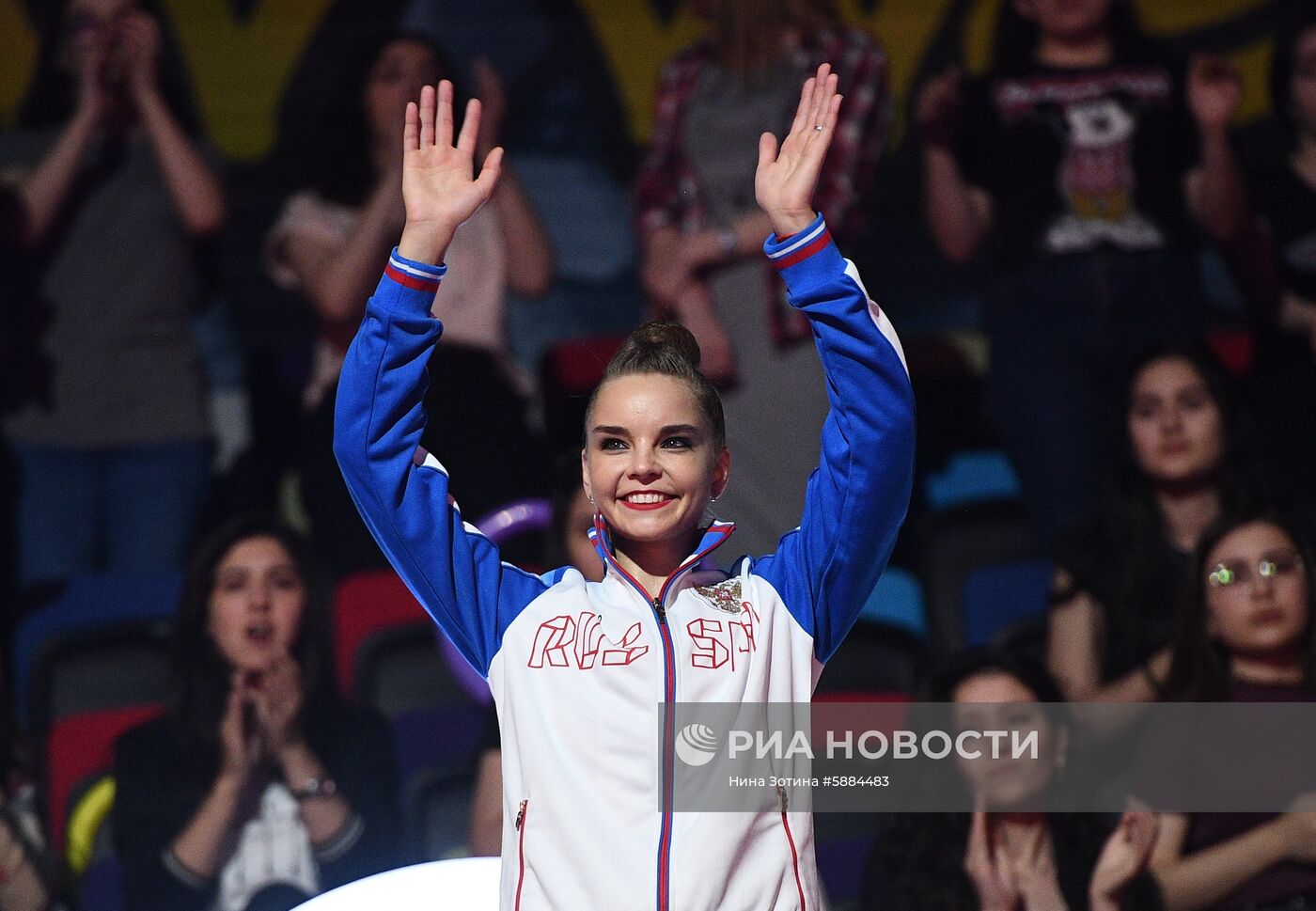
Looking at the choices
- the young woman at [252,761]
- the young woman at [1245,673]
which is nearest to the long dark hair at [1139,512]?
the young woman at [1245,673]

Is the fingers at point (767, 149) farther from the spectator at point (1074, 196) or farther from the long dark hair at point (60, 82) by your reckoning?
the long dark hair at point (60, 82)

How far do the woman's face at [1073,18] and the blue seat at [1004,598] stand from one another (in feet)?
4.51

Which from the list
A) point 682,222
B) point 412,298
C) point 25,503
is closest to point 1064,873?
point 682,222

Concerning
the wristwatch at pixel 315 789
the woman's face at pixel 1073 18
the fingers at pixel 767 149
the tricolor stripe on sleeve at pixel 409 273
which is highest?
the woman's face at pixel 1073 18

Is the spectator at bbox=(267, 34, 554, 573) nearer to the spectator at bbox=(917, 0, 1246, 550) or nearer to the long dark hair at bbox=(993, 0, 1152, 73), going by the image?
the spectator at bbox=(917, 0, 1246, 550)

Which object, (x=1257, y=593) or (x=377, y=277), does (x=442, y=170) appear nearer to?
(x=377, y=277)

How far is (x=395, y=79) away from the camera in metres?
4.09

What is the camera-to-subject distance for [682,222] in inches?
157

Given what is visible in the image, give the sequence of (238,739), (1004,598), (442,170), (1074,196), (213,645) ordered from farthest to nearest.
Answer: (1074,196) → (1004,598) → (213,645) → (238,739) → (442,170)

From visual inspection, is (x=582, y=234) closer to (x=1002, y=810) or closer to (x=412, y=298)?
(x=1002, y=810)

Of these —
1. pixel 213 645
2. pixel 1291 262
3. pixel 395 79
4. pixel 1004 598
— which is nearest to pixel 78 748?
pixel 213 645

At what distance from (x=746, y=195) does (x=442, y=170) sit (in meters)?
2.24

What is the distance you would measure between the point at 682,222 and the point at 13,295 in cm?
176

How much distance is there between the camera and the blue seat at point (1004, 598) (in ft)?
12.4
